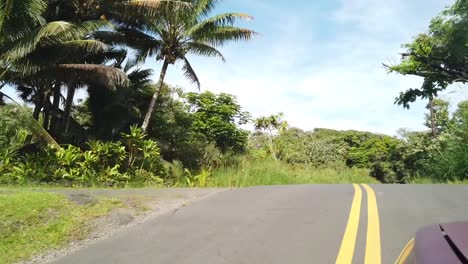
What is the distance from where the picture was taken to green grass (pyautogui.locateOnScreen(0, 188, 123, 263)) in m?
7.20

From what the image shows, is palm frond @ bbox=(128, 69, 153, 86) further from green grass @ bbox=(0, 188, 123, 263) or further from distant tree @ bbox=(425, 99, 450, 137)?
distant tree @ bbox=(425, 99, 450, 137)

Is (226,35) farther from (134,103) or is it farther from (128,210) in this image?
(128,210)

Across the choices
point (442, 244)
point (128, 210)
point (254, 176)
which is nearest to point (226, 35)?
point (254, 176)

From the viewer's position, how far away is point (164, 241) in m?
7.36

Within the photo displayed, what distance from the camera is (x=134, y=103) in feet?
89.1

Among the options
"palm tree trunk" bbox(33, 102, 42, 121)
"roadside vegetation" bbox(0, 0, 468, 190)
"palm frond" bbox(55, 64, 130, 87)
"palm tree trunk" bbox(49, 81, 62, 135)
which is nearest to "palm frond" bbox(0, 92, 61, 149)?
"roadside vegetation" bbox(0, 0, 468, 190)

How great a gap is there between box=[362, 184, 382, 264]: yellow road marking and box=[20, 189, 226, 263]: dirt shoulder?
3877mm

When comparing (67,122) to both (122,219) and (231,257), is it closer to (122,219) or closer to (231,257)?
(122,219)

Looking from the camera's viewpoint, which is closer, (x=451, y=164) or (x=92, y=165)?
(x=451, y=164)

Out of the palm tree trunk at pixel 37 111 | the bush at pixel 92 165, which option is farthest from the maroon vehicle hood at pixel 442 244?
the palm tree trunk at pixel 37 111

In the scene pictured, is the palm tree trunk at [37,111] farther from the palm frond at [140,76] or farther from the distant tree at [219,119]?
the distant tree at [219,119]

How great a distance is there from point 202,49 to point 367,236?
19.9m

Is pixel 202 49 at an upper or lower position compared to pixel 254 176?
upper

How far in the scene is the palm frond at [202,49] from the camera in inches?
1017
